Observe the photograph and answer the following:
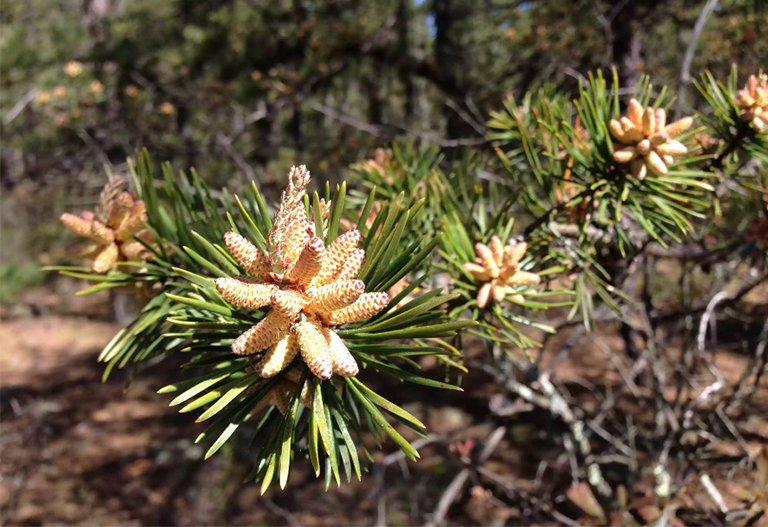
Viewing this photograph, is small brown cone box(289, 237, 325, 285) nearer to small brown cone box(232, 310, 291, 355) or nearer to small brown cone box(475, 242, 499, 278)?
small brown cone box(232, 310, 291, 355)

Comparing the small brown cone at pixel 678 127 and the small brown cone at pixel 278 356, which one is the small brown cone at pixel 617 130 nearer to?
the small brown cone at pixel 678 127

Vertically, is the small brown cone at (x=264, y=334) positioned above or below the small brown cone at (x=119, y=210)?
below

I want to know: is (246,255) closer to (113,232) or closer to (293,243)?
(293,243)

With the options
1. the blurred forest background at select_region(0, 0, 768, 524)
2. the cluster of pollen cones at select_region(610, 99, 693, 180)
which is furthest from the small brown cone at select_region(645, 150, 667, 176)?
the blurred forest background at select_region(0, 0, 768, 524)

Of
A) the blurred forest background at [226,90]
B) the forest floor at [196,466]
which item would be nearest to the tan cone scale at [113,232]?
the blurred forest background at [226,90]

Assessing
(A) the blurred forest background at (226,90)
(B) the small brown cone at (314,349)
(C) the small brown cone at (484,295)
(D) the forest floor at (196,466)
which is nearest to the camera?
(B) the small brown cone at (314,349)

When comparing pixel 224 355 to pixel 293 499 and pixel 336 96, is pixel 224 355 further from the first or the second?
pixel 336 96

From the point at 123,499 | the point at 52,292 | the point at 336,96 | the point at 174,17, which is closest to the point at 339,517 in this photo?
the point at 123,499
